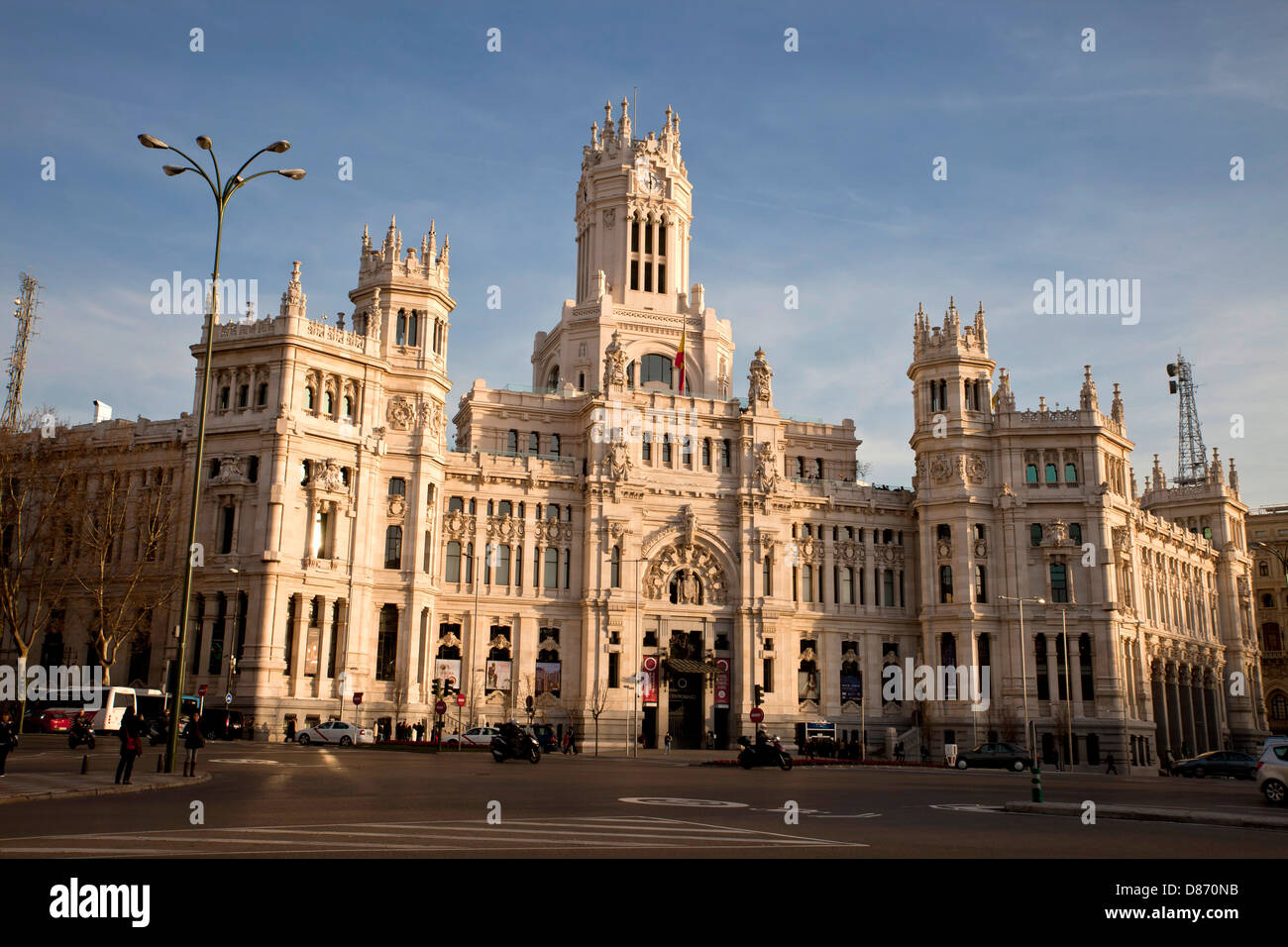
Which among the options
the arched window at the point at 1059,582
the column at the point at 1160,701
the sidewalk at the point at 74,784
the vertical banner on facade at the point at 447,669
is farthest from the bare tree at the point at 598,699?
the column at the point at 1160,701

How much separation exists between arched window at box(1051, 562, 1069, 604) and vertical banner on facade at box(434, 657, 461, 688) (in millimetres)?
43306

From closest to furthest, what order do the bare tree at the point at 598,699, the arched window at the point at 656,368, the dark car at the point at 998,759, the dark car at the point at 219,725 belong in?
the dark car at the point at 219,725 < the dark car at the point at 998,759 < the bare tree at the point at 598,699 < the arched window at the point at 656,368

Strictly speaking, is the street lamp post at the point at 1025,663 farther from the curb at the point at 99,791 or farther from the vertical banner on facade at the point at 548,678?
the curb at the point at 99,791

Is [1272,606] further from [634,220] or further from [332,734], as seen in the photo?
[332,734]

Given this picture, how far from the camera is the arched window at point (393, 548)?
2864 inches

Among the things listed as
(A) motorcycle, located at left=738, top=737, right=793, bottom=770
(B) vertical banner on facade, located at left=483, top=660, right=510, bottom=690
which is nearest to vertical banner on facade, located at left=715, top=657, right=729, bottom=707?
(B) vertical banner on facade, located at left=483, top=660, right=510, bottom=690

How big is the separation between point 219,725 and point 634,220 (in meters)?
55.8

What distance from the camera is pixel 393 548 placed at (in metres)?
73.0

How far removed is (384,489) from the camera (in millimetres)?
72938

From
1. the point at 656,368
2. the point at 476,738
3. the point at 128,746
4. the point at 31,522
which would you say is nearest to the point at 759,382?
the point at 656,368

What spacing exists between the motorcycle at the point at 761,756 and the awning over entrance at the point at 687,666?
28121mm

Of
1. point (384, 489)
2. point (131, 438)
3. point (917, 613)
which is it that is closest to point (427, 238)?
point (384, 489)
